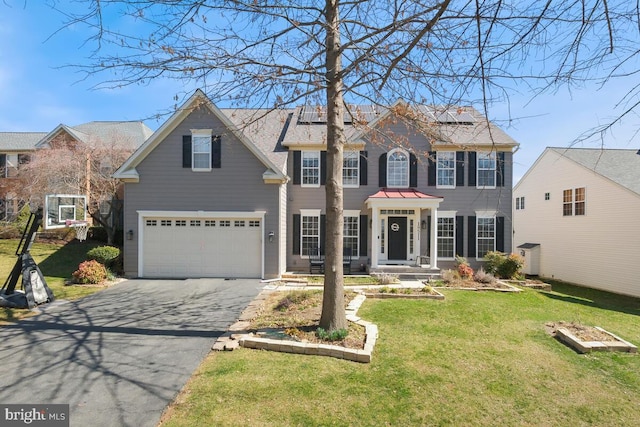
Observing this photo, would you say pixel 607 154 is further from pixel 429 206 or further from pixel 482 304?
pixel 482 304

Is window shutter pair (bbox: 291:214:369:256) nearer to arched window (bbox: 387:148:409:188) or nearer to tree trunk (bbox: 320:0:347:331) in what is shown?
arched window (bbox: 387:148:409:188)

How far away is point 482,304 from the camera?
342 inches

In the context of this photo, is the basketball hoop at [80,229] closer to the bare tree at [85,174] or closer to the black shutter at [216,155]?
the bare tree at [85,174]

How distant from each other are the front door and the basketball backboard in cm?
1155

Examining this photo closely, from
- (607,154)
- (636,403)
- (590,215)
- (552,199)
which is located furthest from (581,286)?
(636,403)

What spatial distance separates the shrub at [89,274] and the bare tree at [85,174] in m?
4.21

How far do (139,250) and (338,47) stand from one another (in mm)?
10807

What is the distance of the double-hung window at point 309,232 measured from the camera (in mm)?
14336

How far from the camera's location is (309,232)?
14.5 m

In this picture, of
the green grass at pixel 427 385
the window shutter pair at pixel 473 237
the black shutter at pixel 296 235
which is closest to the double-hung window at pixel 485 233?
the window shutter pair at pixel 473 237

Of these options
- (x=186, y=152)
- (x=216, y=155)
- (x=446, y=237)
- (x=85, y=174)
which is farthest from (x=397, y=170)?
(x=85, y=174)

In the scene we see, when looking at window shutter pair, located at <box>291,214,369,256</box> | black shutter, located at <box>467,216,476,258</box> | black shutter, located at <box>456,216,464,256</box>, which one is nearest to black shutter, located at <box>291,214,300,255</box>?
window shutter pair, located at <box>291,214,369,256</box>

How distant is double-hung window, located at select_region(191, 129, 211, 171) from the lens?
42.3ft

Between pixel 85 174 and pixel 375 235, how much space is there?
44.8ft
